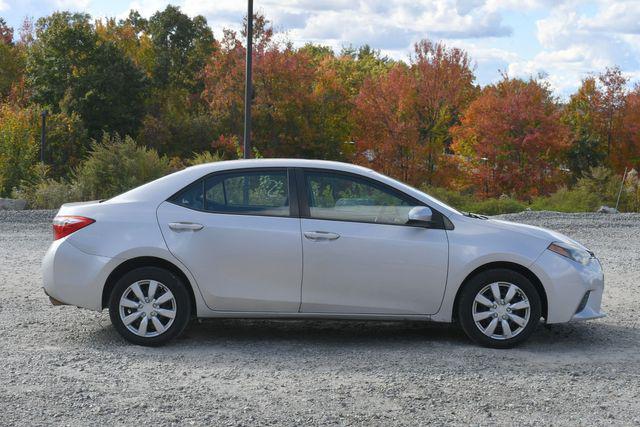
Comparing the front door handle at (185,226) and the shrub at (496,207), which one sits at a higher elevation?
the front door handle at (185,226)

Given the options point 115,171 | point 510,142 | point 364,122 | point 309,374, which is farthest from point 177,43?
point 309,374

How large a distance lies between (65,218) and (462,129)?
101 ft

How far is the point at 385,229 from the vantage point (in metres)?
7.64

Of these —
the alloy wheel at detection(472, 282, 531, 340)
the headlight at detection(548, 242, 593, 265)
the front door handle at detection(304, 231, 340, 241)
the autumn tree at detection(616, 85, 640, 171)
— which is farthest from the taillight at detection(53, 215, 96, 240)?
the autumn tree at detection(616, 85, 640, 171)

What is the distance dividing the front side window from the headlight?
4.11 ft

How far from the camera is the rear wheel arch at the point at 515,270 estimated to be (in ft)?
25.3

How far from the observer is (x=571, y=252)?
25.8 feet

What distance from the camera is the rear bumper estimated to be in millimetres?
7578

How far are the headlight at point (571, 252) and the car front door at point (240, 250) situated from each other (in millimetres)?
2163

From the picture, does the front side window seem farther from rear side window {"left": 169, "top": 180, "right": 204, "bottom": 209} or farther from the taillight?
the taillight

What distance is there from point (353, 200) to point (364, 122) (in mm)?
29523

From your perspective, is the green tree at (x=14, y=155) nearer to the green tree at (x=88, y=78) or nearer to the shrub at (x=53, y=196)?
the shrub at (x=53, y=196)

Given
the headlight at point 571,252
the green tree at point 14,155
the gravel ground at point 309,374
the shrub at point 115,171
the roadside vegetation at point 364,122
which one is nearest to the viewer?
the gravel ground at point 309,374

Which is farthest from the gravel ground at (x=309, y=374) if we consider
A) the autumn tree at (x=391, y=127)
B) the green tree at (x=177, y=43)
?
the green tree at (x=177, y=43)
